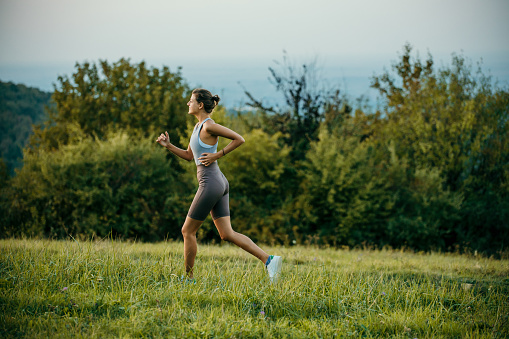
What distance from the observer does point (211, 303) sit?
4.23m

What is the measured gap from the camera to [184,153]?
17.3 feet

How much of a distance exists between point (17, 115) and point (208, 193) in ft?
172

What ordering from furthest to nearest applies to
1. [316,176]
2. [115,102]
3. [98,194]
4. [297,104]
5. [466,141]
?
[115,102] < [297,104] < [466,141] < [316,176] < [98,194]

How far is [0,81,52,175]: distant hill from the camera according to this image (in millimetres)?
45094

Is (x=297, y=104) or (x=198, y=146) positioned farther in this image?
(x=297, y=104)

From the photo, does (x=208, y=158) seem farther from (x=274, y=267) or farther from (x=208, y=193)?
(x=274, y=267)

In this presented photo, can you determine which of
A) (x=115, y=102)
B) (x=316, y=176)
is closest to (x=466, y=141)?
(x=316, y=176)

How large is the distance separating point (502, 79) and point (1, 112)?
160 ft

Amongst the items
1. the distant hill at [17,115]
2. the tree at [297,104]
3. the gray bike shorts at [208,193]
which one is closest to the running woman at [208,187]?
the gray bike shorts at [208,193]

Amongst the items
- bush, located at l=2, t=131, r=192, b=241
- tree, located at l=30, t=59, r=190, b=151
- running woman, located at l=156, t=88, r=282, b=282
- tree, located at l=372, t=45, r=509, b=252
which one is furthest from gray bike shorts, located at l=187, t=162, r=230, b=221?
tree, located at l=30, t=59, r=190, b=151

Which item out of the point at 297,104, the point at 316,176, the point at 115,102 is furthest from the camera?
the point at 115,102

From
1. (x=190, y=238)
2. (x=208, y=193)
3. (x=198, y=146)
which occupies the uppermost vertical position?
(x=198, y=146)

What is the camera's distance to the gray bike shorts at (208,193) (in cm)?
476

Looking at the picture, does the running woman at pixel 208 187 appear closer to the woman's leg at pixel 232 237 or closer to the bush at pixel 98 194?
the woman's leg at pixel 232 237
